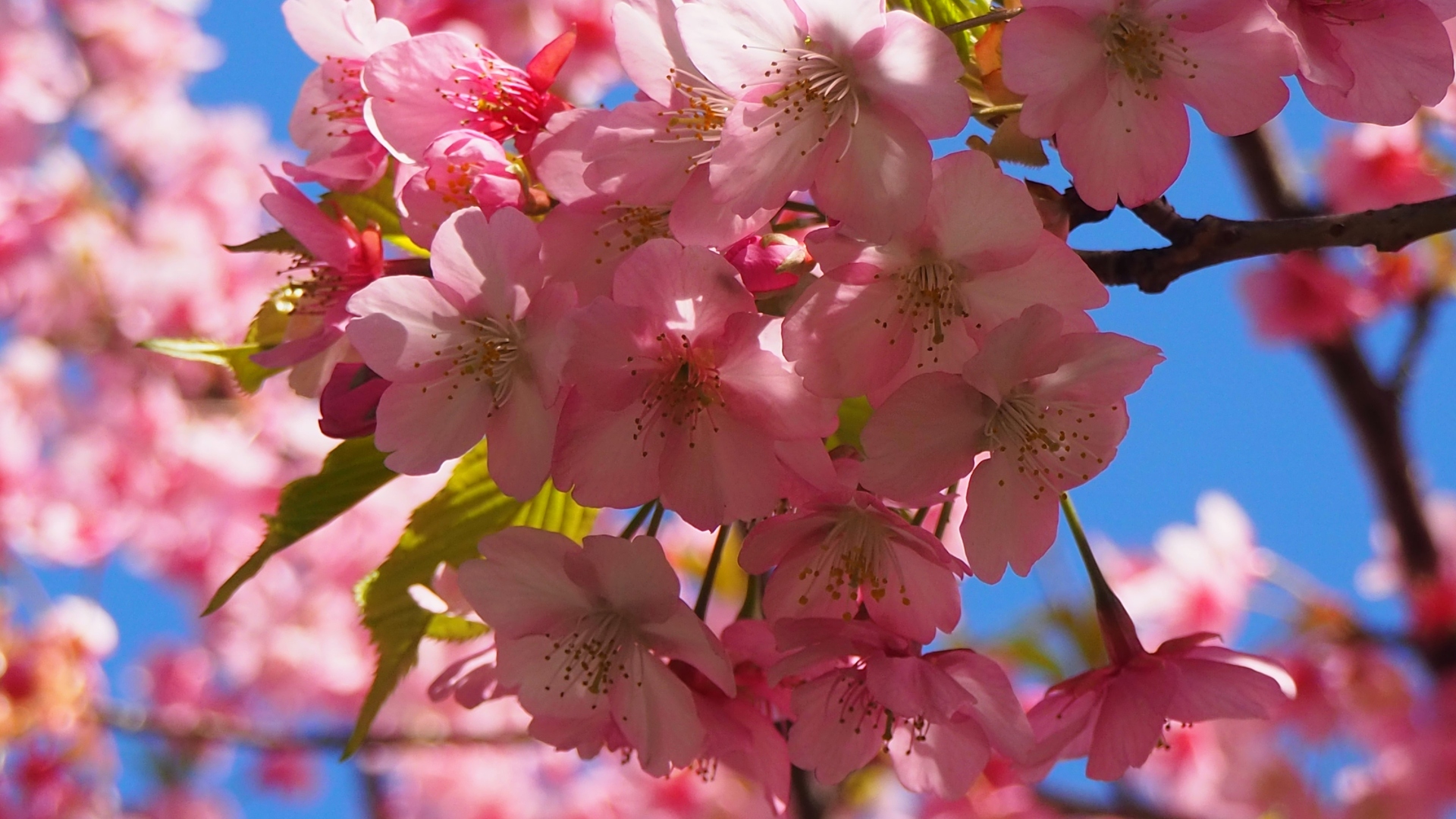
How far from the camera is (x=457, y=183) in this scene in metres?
0.89

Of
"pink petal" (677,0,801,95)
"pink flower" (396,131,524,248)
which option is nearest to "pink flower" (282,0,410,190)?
"pink flower" (396,131,524,248)

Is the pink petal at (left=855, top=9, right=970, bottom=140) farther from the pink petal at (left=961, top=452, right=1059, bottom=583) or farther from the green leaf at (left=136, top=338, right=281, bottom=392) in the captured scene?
the green leaf at (left=136, top=338, right=281, bottom=392)

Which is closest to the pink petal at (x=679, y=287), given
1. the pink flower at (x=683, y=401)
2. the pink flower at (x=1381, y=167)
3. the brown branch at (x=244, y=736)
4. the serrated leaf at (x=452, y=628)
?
the pink flower at (x=683, y=401)

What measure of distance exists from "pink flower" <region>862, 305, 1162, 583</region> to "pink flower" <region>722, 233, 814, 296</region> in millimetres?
118

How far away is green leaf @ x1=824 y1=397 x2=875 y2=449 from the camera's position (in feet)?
3.24

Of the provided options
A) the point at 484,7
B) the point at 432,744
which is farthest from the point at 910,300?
the point at 484,7

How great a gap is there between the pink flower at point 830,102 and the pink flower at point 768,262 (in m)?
0.04

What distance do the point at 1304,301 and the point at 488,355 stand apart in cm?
336

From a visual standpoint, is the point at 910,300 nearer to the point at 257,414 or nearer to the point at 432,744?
the point at 432,744

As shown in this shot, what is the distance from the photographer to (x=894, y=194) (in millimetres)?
762

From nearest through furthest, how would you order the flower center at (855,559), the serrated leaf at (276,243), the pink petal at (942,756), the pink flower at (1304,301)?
the flower center at (855,559), the pink petal at (942,756), the serrated leaf at (276,243), the pink flower at (1304,301)

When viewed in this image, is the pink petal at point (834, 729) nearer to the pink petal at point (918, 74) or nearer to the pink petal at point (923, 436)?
the pink petal at point (923, 436)

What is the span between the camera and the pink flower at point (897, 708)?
0.86 meters

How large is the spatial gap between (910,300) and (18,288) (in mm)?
4616
